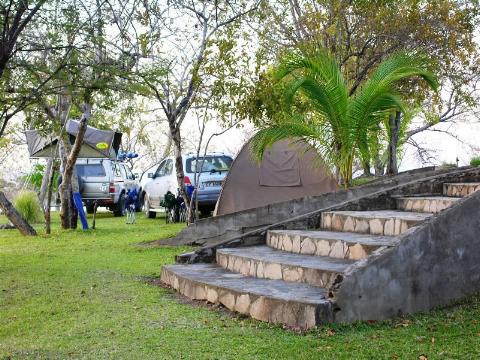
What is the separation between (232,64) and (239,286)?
7.52 metres

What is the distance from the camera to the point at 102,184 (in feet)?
70.0

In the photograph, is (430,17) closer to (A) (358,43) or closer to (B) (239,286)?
(A) (358,43)

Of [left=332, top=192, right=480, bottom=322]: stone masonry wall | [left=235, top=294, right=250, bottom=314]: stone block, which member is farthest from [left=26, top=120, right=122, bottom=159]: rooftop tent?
[left=332, top=192, right=480, bottom=322]: stone masonry wall

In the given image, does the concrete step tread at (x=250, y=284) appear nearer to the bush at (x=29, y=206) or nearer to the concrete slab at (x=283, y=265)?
the concrete slab at (x=283, y=265)

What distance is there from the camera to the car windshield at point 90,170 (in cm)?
2156

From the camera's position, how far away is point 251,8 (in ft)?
44.2

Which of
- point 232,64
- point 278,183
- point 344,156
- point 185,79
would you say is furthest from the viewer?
point 185,79

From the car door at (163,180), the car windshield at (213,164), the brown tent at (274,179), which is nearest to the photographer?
the brown tent at (274,179)

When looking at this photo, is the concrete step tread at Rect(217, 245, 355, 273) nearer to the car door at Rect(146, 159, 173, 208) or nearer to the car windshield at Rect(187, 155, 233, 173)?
the car windshield at Rect(187, 155, 233, 173)

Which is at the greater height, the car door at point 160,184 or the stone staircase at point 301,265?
the car door at point 160,184

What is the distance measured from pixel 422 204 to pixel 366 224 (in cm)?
83

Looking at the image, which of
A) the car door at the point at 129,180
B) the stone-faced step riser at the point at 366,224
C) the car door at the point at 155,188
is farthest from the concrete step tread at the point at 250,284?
the car door at the point at 129,180

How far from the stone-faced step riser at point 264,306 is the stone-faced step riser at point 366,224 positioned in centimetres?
161

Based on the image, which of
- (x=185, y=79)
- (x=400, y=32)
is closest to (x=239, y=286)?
(x=185, y=79)
